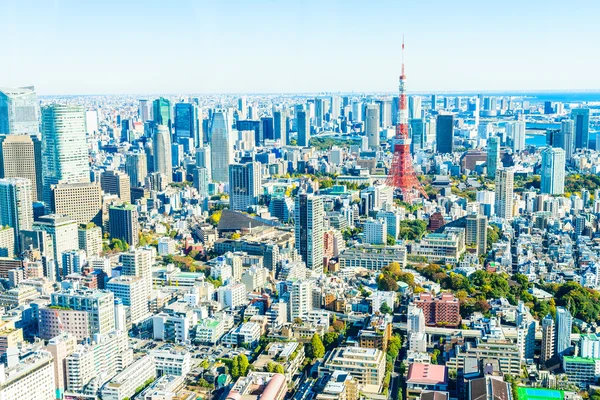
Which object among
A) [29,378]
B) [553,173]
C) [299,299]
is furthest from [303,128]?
[29,378]

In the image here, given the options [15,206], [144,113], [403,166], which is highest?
[144,113]

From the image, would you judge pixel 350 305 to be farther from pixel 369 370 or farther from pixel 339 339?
pixel 369 370

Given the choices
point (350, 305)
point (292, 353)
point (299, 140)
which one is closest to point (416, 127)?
point (299, 140)

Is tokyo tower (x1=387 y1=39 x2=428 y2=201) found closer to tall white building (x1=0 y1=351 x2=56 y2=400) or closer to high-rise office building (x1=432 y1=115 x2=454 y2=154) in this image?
high-rise office building (x1=432 y1=115 x2=454 y2=154)

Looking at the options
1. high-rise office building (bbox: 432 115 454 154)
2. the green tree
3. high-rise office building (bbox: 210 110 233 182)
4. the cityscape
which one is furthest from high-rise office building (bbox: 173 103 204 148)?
the green tree

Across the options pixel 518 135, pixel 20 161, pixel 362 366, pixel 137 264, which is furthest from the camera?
pixel 518 135

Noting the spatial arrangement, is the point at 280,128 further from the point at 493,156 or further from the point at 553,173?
the point at 553,173

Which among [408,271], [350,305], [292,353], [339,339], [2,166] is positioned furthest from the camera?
[2,166]
